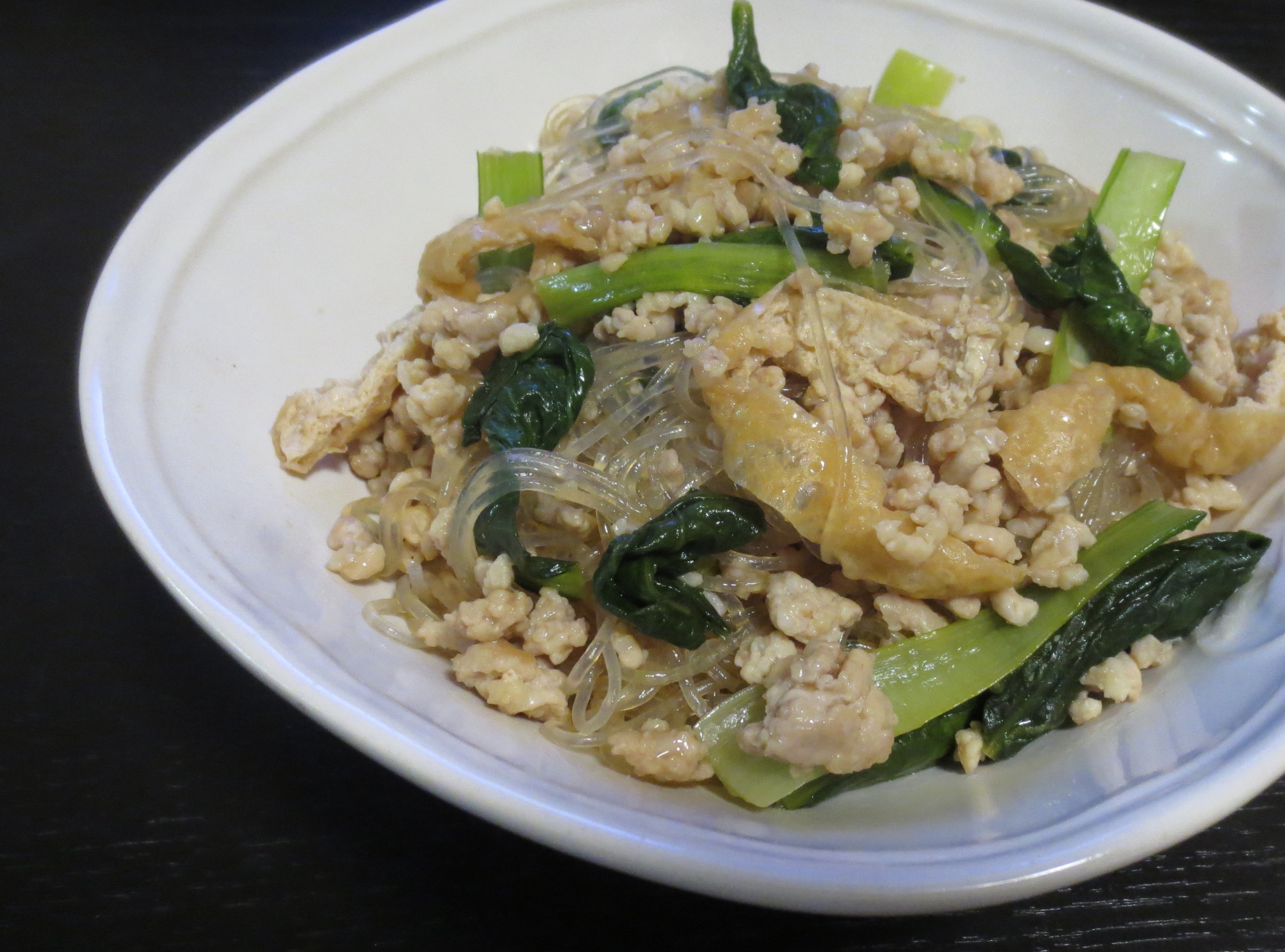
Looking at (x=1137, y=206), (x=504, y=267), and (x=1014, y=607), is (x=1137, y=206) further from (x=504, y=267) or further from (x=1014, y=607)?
(x=504, y=267)

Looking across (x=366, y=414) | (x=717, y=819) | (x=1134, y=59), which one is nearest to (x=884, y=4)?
(x=1134, y=59)

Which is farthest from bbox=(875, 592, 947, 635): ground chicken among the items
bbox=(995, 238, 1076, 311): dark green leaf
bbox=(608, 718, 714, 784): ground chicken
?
bbox=(995, 238, 1076, 311): dark green leaf

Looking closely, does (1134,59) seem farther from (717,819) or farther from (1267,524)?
(717,819)

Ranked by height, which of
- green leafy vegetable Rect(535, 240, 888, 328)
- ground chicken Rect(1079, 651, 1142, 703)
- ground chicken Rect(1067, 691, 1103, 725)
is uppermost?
green leafy vegetable Rect(535, 240, 888, 328)

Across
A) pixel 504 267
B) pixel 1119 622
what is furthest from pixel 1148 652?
pixel 504 267

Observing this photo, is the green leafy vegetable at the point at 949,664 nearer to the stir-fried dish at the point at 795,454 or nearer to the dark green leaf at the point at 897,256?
the stir-fried dish at the point at 795,454

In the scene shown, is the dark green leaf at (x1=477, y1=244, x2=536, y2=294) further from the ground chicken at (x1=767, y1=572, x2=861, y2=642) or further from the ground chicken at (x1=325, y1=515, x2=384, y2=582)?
the ground chicken at (x1=767, y1=572, x2=861, y2=642)
